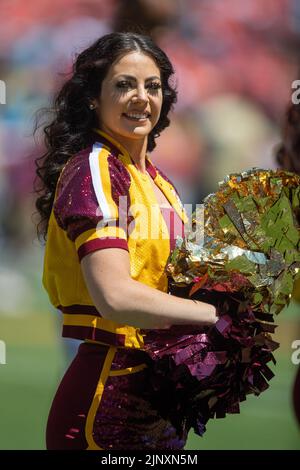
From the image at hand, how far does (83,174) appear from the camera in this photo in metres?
1.91

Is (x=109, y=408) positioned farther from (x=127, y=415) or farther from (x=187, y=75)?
(x=187, y=75)

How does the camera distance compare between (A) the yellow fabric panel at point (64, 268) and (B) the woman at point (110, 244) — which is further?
(A) the yellow fabric panel at point (64, 268)

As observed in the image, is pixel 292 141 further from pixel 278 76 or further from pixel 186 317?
pixel 186 317

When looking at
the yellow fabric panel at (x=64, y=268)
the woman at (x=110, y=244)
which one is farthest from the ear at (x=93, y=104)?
the yellow fabric panel at (x=64, y=268)

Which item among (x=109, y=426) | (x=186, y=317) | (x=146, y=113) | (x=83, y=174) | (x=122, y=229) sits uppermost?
(x=146, y=113)

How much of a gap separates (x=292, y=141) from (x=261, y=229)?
172cm

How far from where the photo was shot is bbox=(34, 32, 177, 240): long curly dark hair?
6.75ft

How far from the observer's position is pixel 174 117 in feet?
13.1

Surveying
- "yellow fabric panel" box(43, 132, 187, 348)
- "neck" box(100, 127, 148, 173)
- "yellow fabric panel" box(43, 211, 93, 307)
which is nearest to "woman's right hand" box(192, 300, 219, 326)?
"yellow fabric panel" box(43, 132, 187, 348)

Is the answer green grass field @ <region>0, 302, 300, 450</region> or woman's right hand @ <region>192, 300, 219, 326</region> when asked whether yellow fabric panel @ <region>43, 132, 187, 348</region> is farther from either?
green grass field @ <region>0, 302, 300, 450</region>

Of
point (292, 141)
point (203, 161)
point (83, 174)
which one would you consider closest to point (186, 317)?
point (83, 174)

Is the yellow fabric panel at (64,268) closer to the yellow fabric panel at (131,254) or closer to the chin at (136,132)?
the yellow fabric panel at (131,254)

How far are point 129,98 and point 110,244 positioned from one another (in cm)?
37

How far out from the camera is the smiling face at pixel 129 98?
202 centimetres
